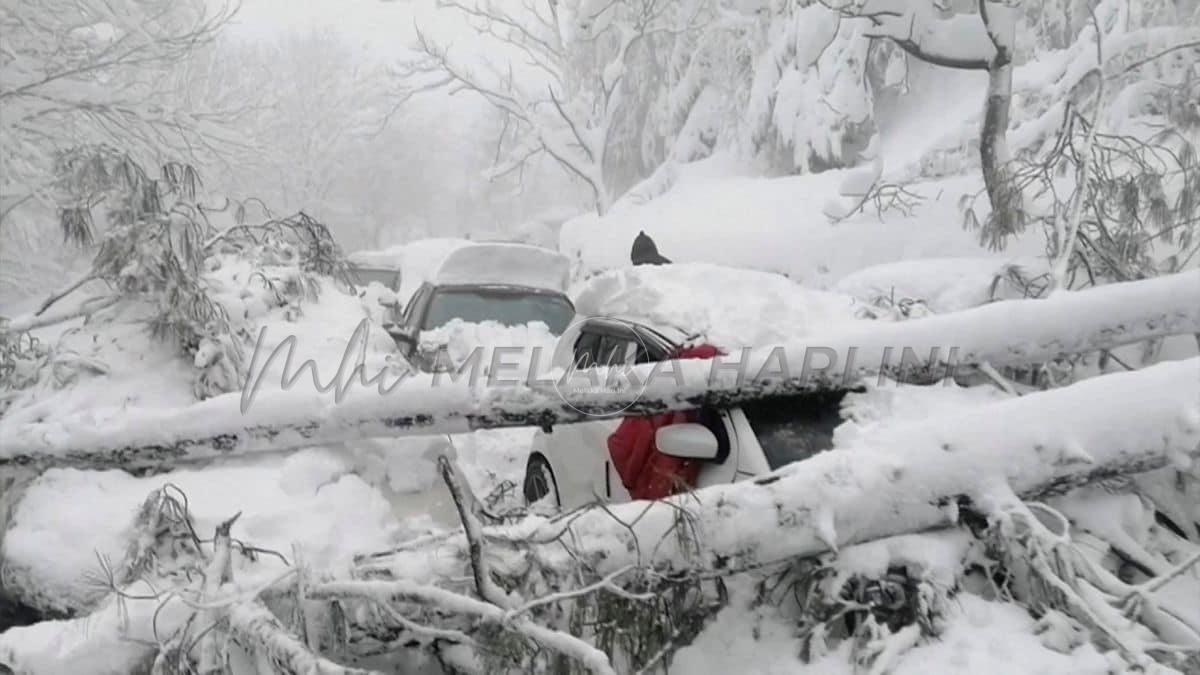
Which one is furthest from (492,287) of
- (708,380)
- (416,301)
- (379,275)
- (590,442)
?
(379,275)

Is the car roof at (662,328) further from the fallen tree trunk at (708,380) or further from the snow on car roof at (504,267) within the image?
the snow on car roof at (504,267)

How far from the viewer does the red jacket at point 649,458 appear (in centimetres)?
357

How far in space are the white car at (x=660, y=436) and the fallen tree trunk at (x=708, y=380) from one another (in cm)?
15

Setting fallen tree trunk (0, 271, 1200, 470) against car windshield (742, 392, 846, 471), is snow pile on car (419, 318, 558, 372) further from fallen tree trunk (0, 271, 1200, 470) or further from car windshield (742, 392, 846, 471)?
car windshield (742, 392, 846, 471)

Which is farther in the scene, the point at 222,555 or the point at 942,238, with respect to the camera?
the point at 942,238

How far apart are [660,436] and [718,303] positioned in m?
1.09

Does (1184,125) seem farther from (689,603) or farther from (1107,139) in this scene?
(689,603)

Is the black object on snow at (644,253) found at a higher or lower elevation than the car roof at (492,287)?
higher

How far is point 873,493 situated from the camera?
110 inches

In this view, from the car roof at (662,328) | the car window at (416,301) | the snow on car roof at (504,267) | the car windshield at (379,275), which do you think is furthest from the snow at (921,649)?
the car windshield at (379,275)

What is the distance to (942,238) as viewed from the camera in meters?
9.59

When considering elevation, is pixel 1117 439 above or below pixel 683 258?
above

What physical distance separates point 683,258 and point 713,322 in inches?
381

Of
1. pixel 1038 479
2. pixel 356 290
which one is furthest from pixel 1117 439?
pixel 356 290
